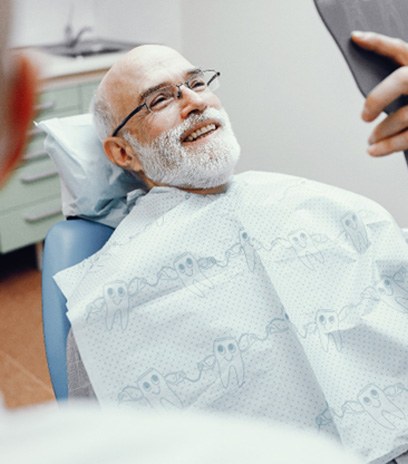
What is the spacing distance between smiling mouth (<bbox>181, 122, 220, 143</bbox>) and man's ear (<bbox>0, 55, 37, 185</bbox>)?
127 centimetres

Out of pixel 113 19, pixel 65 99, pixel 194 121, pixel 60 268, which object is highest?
pixel 113 19

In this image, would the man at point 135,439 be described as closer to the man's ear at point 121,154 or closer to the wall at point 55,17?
the man's ear at point 121,154

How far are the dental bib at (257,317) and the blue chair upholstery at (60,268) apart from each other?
49 millimetres

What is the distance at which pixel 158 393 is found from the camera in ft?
4.45

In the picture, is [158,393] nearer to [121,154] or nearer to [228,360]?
[228,360]

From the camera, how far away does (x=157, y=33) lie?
328cm

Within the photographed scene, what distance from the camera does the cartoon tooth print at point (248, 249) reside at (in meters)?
1.50

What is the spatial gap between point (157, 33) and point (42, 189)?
39.4 inches

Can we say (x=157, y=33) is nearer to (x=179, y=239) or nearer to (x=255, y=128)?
(x=255, y=128)

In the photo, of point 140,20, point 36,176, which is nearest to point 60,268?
point 36,176

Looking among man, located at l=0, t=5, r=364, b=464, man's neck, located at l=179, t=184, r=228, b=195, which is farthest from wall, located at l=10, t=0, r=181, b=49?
man, located at l=0, t=5, r=364, b=464

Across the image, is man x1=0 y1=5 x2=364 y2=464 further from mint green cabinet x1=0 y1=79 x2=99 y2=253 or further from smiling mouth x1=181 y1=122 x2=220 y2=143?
mint green cabinet x1=0 y1=79 x2=99 y2=253

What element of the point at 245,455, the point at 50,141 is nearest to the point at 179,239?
the point at 50,141

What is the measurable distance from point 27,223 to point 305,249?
5.72 feet
